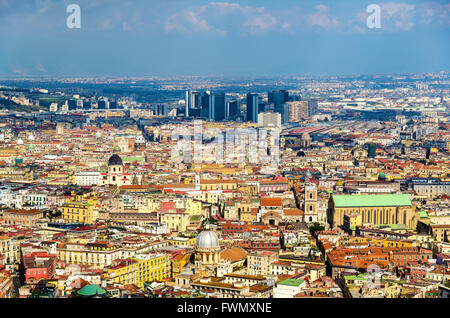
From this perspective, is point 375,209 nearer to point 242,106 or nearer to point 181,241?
point 181,241

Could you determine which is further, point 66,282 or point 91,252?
point 91,252

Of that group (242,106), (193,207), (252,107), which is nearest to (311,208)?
(193,207)

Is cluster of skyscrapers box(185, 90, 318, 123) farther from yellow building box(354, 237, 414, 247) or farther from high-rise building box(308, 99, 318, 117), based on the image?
yellow building box(354, 237, 414, 247)

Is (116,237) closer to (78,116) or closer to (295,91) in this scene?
(78,116)

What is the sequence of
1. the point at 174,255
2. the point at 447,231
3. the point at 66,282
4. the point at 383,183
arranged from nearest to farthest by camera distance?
the point at 66,282 → the point at 174,255 → the point at 447,231 → the point at 383,183

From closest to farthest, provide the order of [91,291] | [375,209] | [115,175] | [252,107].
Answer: [91,291]
[375,209]
[115,175]
[252,107]

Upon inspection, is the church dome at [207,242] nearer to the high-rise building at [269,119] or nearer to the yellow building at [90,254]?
the yellow building at [90,254]

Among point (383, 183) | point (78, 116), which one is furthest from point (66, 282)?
point (78, 116)

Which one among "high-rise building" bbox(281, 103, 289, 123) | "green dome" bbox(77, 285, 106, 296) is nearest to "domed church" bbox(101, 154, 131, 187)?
"green dome" bbox(77, 285, 106, 296)
